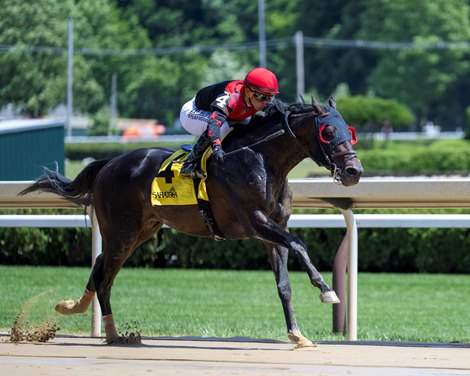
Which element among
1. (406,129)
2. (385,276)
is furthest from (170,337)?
(406,129)

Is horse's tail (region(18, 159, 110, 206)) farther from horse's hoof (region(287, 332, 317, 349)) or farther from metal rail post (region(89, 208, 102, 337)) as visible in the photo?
horse's hoof (region(287, 332, 317, 349))

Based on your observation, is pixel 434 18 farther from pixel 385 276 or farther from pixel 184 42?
pixel 385 276

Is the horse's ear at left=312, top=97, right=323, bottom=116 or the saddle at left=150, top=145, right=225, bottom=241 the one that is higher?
the horse's ear at left=312, top=97, right=323, bottom=116

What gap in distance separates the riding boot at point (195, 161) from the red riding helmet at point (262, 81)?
1.38ft

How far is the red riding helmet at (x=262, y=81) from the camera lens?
266 inches

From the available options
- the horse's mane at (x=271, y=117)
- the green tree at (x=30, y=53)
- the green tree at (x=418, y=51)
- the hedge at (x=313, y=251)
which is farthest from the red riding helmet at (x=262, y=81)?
the green tree at (x=418, y=51)

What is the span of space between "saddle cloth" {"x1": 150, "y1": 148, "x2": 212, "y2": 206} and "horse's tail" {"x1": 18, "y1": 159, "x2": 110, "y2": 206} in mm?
645

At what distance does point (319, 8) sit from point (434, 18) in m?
9.60

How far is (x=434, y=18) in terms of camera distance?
6931 cm

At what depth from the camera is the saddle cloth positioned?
702 centimetres

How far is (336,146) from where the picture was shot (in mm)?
6547

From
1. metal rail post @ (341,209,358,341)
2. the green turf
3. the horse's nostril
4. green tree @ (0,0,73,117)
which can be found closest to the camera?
the horse's nostril

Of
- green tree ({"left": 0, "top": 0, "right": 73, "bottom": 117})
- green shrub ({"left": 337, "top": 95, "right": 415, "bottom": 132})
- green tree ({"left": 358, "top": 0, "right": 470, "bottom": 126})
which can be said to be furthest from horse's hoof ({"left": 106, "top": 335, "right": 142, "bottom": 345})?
green tree ({"left": 358, "top": 0, "right": 470, "bottom": 126})

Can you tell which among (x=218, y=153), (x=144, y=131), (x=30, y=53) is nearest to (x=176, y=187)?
(x=218, y=153)
